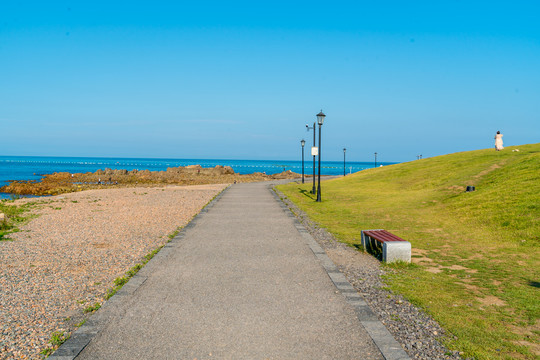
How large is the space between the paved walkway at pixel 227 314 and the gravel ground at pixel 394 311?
0.43m

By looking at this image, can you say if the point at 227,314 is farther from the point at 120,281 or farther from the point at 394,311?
the point at 120,281

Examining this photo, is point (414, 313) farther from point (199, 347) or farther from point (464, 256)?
point (464, 256)

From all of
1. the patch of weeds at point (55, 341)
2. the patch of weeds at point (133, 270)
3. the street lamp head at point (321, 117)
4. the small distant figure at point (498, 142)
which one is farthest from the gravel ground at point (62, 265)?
the small distant figure at point (498, 142)

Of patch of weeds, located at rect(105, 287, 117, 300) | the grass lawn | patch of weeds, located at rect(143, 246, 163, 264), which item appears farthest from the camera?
the grass lawn

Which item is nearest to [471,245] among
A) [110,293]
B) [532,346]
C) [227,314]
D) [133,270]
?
[532,346]

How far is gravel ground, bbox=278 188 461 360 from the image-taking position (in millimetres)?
4484

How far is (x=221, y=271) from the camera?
773 cm

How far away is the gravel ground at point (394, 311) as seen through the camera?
14.7 ft

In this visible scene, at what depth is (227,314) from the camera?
17.9 ft

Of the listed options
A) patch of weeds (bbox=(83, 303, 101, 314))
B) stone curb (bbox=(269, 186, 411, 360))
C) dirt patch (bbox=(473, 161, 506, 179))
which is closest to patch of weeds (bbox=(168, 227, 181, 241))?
stone curb (bbox=(269, 186, 411, 360))

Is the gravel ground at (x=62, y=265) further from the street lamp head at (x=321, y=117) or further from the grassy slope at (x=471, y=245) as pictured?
the street lamp head at (x=321, y=117)

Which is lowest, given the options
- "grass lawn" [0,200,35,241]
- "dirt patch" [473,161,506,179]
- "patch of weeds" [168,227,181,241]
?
"grass lawn" [0,200,35,241]

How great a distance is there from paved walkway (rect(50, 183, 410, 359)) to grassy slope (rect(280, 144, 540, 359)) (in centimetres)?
146

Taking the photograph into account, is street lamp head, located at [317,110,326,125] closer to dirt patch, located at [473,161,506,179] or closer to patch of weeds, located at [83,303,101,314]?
dirt patch, located at [473,161,506,179]
